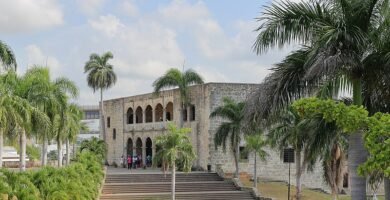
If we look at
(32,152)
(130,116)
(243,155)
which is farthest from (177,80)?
(32,152)

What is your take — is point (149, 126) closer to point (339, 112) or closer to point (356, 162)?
point (356, 162)

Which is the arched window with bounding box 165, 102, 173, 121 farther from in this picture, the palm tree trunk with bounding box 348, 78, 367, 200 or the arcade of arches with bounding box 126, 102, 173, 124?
the palm tree trunk with bounding box 348, 78, 367, 200

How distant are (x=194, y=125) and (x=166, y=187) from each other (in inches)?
319

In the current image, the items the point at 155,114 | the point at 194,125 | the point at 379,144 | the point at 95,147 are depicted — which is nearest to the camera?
the point at 379,144

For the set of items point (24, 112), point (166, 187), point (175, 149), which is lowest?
point (166, 187)

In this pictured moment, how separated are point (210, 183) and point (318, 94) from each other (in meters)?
24.6

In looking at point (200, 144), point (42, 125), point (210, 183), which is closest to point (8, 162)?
point (200, 144)

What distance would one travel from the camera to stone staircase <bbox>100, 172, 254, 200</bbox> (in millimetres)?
33188

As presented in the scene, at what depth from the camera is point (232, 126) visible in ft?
116

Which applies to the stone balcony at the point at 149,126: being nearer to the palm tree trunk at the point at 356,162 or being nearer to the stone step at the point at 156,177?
the stone step at the point at 156,177

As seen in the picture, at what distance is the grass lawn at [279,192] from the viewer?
34.2 meters

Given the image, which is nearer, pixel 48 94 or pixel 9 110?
pixel 9 110

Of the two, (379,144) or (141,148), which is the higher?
(379,144)

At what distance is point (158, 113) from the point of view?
166ft
